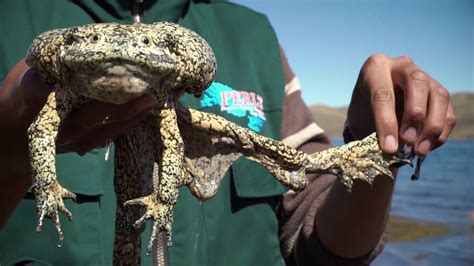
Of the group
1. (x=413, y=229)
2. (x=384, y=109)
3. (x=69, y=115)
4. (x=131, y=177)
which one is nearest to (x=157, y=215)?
(x=131, y=177)

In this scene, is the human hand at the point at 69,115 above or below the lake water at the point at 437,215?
above

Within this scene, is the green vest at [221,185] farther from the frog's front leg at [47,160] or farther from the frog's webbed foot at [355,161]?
the frog's front leg at [47,160]

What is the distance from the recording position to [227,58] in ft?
11.9

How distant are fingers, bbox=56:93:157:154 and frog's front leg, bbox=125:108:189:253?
0.09 m

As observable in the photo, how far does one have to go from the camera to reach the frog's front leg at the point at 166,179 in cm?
207

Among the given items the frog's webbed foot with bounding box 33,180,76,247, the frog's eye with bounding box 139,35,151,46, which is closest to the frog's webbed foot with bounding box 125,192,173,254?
the frog's webbed foot with bounding box 33,180,76,247

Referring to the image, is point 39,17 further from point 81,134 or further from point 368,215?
point 368,215

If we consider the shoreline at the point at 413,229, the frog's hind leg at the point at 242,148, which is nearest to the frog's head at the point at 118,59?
the frog's hind leg at the point at 242,148

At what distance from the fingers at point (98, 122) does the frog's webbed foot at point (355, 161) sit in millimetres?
872

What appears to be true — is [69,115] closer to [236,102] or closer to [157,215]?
[157,215]

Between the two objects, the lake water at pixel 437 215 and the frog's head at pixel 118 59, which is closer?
the frog's head at pixel 118 59

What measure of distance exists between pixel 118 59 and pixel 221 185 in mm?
1685

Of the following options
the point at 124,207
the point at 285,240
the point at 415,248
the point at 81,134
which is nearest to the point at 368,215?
the point at 285,240

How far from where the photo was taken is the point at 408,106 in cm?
270
